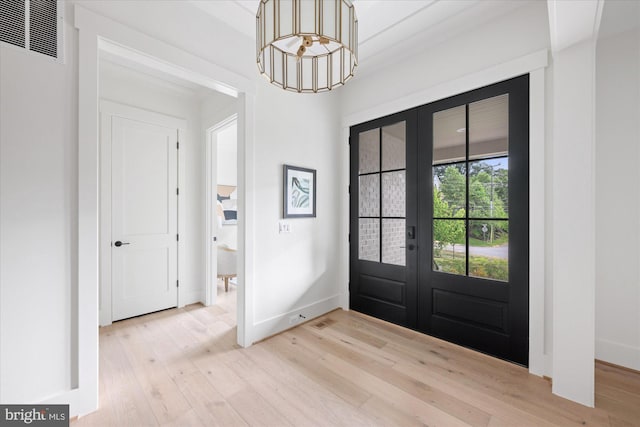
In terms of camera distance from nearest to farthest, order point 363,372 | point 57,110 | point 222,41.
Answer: point 57,110, point 363,372, point 222,41

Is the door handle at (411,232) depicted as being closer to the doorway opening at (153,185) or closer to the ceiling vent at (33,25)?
the doorway opening at (153,185)

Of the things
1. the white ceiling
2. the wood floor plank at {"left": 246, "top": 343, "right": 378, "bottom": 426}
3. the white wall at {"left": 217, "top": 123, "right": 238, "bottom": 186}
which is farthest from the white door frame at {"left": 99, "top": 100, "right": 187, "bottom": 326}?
the white wall at {"left": 217, "top": 123, "right": 238, "bottom": 186}

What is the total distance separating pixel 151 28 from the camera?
1922 millimetres

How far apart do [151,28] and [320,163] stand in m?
1.93

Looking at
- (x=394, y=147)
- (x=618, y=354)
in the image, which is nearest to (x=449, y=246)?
(x=394, y=147)

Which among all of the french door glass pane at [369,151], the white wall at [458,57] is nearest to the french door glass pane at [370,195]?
the french door glass pane at [369,151]

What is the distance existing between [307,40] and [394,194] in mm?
1936

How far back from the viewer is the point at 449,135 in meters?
2.52

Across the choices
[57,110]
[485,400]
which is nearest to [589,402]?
[485,400]

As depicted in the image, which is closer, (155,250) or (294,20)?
(294,20)

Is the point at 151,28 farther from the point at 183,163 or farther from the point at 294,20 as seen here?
the point at 183,163

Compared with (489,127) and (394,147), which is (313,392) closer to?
(394,147)

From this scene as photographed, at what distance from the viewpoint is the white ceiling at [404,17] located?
211cm

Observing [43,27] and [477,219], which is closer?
[43,27]
